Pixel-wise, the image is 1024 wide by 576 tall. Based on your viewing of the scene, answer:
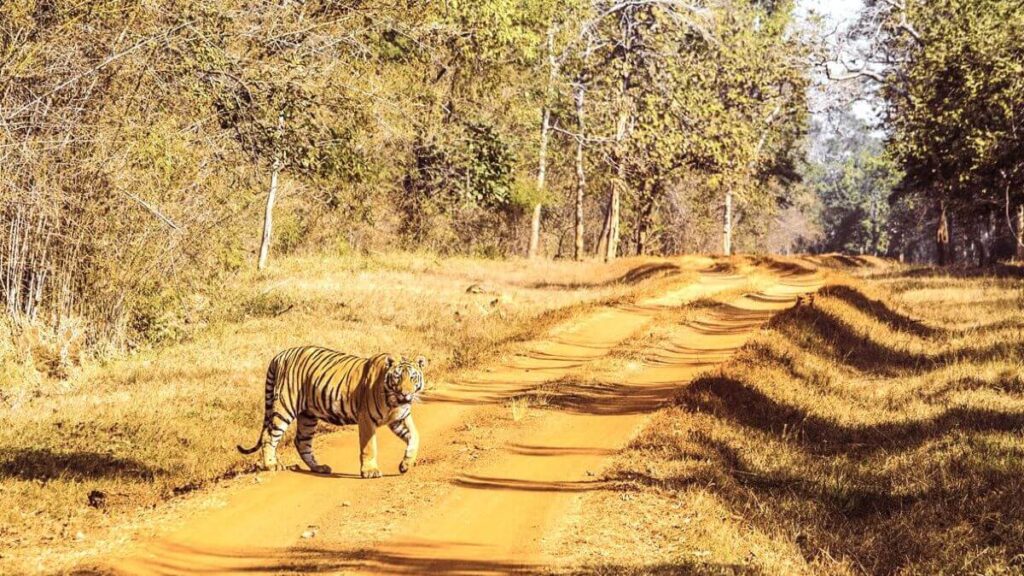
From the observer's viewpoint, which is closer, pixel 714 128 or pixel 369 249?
pixel 714 128

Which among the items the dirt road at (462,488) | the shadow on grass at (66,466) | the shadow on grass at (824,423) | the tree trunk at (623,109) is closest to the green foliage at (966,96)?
the tree trunk at (623,109)

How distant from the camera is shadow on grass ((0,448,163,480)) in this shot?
10.3m

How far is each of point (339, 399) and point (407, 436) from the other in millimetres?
845

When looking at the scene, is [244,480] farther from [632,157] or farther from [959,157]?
[959,157]

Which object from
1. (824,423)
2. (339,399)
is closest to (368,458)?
(339,399)

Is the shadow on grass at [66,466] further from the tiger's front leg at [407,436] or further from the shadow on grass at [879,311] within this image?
the shadow on grass at [879,311]

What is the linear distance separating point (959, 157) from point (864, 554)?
2773 cm

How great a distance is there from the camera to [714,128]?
49.9 ft

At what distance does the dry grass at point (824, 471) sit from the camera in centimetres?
836

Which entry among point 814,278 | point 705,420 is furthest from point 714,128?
→ point 814,278

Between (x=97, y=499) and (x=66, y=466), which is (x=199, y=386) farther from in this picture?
(x=97, y=499)

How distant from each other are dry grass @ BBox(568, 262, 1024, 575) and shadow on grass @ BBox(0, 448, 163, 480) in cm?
526

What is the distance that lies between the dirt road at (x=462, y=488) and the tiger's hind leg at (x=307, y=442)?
227mm

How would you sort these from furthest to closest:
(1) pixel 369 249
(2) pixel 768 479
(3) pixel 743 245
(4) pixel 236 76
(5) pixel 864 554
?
(3) pixel 743 245 → (1) pixel 369 249 → (4) pixel 236 76 → (2) pixel 768 479 → (5) pixel 864 554
